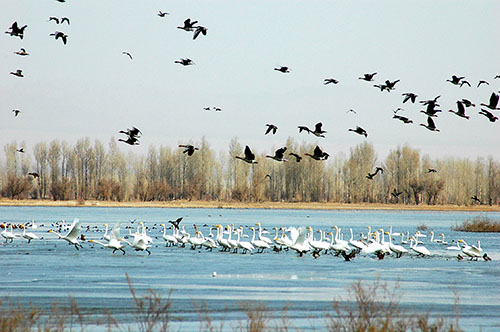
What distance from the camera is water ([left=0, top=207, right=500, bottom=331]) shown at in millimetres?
Answer: 13883

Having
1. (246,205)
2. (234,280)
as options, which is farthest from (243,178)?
(234,280)

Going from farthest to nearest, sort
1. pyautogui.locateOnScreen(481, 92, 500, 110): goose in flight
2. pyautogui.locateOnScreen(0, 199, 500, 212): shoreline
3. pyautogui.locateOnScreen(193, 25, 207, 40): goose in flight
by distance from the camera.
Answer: pyautogui.locateOnScreen(0, 199, 500, 212): shoreline, pyautogui.locateOnScreen(193, 25, 207, 40): goose in flight, pyautogui.locateOnScreen(481, 92, 500, 110): goose in flight

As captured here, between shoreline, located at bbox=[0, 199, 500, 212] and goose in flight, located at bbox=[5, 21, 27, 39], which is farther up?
goose in flight, located at bbox=[5, 21, 27, 39]

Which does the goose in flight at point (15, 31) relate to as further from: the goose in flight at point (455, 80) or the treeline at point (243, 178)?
the treeline at point (243, 178)

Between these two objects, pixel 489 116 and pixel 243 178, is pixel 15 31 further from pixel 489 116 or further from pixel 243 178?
pixel 243 178

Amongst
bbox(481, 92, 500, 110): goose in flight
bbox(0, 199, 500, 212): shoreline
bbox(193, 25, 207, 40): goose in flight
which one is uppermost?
bbox(193, 25, 207, 40): goose in flight

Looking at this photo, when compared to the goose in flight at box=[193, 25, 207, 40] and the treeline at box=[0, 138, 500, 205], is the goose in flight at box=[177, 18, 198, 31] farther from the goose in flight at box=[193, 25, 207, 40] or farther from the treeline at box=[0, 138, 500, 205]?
the treeline at box=[0, 138, 500, 205]

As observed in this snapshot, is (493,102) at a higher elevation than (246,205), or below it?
higher

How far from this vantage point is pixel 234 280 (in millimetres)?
18375

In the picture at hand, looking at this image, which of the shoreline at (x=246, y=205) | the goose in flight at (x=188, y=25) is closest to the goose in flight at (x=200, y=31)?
the goose in flight at (x=188, y=25)

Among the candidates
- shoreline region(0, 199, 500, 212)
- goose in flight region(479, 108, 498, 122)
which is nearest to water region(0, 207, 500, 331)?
goose in flight region(479, 108, 498, 122)

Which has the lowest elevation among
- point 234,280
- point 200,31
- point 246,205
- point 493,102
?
point 234,280

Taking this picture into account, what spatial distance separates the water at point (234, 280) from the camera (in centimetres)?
1388

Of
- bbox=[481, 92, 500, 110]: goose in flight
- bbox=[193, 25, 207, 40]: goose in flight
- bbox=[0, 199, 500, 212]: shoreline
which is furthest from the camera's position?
bbox=[0, 199, 500, 212]: shoreline
